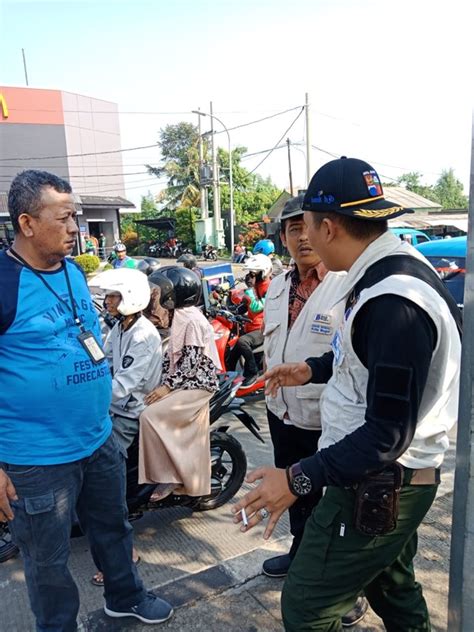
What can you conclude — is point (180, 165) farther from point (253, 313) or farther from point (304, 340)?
point (304, 340)

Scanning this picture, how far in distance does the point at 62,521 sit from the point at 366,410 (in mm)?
1279

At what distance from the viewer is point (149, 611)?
222cm

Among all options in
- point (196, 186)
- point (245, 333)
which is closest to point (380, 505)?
point (245, 333)

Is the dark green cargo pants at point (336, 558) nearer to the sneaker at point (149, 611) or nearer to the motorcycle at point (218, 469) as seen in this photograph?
the sneaker at point (149, 611)

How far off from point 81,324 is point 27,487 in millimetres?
633

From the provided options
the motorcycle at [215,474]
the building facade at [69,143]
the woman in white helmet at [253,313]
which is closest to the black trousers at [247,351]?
the woman in white helmet at [253,313]

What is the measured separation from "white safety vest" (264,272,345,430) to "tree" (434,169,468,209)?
62.4 metres

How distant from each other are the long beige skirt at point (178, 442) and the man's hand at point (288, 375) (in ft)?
2.51

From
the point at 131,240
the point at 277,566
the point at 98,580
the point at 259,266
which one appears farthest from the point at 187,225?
the point at 277,566

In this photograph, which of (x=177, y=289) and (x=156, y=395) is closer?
(x=156, y=395)

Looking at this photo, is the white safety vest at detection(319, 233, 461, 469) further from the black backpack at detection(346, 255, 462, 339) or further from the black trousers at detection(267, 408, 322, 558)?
the black trousers at detection(267, 408, 322, 558)

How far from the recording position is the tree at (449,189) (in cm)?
5972

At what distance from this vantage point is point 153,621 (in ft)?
7.25

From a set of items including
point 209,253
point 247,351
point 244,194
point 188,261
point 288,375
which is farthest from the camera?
point 244,194
